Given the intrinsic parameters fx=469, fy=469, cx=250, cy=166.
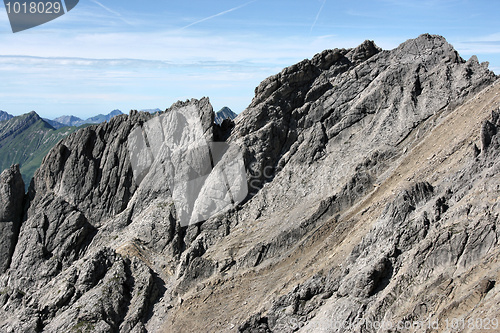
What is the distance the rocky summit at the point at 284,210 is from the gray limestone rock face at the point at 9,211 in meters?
0.22

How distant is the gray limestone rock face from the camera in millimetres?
79750

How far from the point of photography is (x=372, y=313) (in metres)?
44.9

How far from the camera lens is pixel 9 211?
82250mm

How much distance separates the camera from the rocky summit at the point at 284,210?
47.3 meters

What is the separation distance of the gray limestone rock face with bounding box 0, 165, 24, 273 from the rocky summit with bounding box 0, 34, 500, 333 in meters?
0.22

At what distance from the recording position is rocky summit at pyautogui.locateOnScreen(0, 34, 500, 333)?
4731 centimetres

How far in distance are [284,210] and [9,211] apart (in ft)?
159

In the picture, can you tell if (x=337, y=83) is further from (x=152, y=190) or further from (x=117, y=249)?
(x=117, y=249)

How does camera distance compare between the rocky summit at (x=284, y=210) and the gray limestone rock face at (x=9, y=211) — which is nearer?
the rocky summit at (x=284, y=210)

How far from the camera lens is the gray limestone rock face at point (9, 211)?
79.8m

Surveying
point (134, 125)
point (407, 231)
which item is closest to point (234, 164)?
point (134, 125)

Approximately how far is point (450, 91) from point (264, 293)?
4217cm

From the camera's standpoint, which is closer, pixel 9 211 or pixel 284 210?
pixel 284 210

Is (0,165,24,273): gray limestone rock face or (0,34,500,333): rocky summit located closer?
(0,34,500,333): rocky summit
